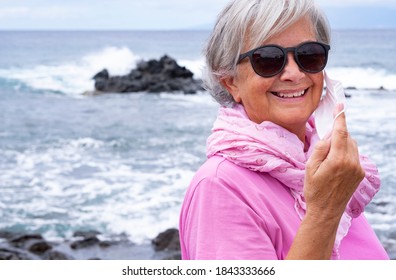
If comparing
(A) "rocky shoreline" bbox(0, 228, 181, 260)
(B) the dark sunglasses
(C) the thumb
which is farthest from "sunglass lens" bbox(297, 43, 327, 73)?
(A) "rocky shoreline" bbox(0, 228, 181, 260)

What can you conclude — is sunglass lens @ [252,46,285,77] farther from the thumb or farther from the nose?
the thumb

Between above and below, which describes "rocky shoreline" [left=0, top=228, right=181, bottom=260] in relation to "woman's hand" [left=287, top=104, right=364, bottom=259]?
below

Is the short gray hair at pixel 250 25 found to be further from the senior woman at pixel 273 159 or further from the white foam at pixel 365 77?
the white foam at pixel 365 77

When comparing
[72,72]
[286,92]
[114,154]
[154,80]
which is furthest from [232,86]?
[72,72]

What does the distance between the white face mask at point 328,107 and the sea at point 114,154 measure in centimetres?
23

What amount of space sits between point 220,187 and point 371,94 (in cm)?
2917

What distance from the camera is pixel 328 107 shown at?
1.97m

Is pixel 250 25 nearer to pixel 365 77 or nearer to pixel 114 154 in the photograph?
pixel 114 154

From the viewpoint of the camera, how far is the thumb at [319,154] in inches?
65.4

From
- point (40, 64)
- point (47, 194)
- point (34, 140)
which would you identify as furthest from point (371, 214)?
point (40, 64)

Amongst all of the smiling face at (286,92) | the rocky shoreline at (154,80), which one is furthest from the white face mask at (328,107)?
the rocky shoreline at (154,80)

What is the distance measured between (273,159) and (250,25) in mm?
396

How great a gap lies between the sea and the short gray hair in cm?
23

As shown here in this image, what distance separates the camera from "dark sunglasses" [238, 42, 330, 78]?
6.15 ft
